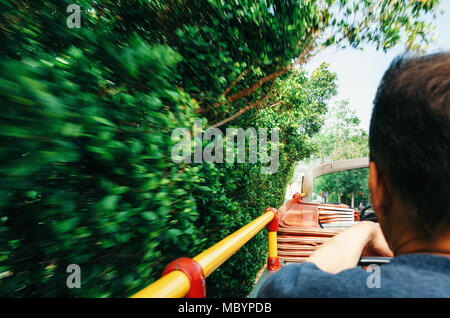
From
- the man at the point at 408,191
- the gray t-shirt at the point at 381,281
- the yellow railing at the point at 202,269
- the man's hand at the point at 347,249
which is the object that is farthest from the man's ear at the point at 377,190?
the yellow railing at the point at 202,269

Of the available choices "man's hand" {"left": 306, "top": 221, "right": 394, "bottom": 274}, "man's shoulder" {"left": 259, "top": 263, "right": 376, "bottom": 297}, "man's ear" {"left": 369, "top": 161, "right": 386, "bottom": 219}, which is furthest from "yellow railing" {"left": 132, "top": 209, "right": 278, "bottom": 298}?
"man's ear" {"left": 369, "top": 161, "right": 386, "bottom": 219}

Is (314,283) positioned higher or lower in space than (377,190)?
lower

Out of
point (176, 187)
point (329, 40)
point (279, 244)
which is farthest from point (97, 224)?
point (329, 40)

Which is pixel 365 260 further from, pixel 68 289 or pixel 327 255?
pixel 68 289

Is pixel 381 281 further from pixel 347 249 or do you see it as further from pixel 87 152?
pixel 87 152

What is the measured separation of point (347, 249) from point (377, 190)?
1.66 ft

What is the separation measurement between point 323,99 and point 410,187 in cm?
2242

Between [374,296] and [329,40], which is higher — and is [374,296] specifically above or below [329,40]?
below

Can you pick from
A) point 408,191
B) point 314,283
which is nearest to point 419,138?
point 408,191

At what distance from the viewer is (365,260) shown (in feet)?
4.60

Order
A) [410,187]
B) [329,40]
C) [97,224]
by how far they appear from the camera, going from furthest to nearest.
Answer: [329,40] → [97,224] → [410,187]

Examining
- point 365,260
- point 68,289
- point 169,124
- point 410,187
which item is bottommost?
point 365,260

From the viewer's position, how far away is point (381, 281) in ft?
2.05

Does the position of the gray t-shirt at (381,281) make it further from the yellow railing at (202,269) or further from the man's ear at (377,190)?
the yellow railing at (202,269)
